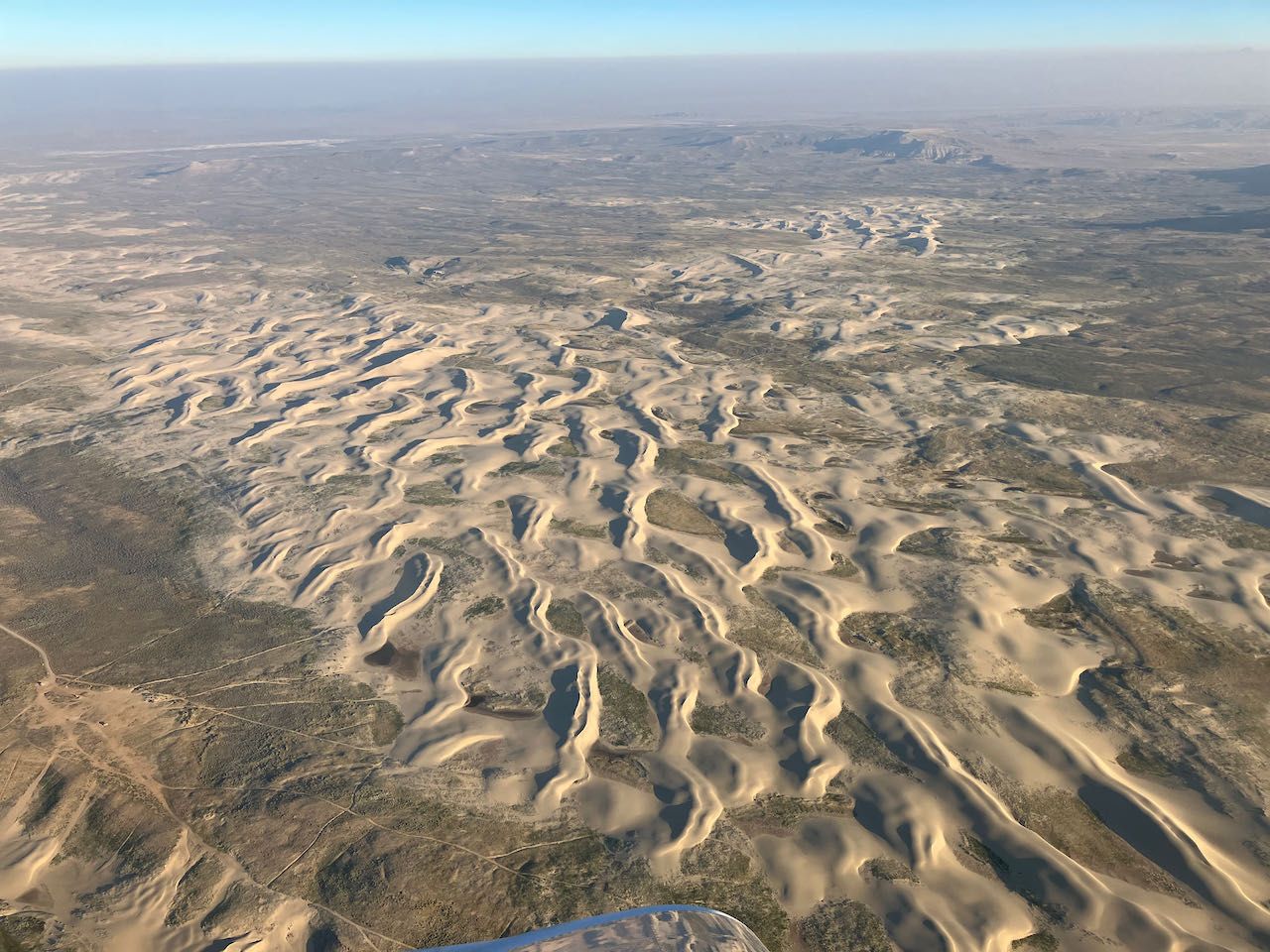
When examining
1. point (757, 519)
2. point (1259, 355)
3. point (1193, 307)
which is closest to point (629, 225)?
point (1193, 307)

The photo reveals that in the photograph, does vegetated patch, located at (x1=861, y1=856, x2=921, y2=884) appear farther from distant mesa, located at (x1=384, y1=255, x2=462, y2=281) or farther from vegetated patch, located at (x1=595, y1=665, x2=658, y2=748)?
distant mesa, located at (x1=384, y1=255, x2=462, y2=281)

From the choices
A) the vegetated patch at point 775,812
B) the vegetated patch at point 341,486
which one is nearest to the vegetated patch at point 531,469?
the vegetated patch at point 341,486

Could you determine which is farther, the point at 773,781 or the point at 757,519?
the point at 757,519

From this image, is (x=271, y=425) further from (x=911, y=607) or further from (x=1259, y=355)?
(x=1259, y=355)

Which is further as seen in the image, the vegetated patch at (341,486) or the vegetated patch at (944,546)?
the vegetated patch at (341,486)

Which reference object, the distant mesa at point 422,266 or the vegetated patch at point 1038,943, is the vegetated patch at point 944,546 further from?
the distant mesa at point 422,266

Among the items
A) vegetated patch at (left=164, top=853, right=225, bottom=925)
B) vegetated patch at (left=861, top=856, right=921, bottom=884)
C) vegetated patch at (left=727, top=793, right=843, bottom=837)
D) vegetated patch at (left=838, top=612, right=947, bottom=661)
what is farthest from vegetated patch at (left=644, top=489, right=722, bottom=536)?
vegetated patch at (left=164, top=853, right=225, bottom=925)
